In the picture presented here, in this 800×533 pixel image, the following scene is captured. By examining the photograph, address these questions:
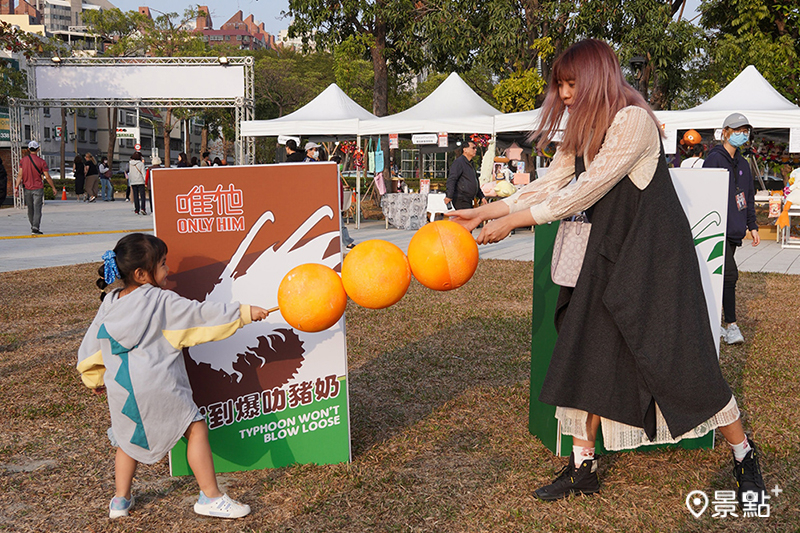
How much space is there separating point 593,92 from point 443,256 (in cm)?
91

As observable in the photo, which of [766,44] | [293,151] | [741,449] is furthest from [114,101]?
[741,449]

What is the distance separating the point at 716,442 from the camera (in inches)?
153

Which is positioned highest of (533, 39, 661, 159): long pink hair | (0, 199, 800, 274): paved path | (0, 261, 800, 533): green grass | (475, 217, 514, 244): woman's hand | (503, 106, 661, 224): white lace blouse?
(533, 39, 661, 159): long pink hair

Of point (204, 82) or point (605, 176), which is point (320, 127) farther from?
point (605, 176)

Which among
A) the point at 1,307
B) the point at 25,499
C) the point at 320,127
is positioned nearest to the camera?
the point at 25,499

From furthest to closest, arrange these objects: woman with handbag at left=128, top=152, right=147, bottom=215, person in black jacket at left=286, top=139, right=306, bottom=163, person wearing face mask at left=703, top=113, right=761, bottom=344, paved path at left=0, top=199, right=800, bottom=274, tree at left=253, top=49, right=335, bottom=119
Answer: tree at left=253, top=49, right=335, bottom=119 → woman with handbag at left=128, top=152, right=147, bottom=215 → person in black jacket at left=286, top=139, right=306, bottom=163 → paved path at left=0, top=199, right=800, bottom=274 → person wearing face mask at left=703, top=113, right=761, bottom=344

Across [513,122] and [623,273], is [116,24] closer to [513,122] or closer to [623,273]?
[513,122]

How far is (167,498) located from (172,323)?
94 centimetres

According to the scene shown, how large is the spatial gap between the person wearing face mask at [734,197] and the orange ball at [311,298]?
4.16 meters

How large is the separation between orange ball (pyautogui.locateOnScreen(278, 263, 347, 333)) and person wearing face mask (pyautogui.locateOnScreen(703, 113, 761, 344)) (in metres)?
4.16

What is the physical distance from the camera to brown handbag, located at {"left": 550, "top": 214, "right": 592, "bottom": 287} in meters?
3.02

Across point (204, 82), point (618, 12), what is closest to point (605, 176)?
point (618, 12)

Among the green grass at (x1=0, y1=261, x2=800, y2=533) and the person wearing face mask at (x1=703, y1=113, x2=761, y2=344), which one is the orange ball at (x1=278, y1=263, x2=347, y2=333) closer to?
the green grass at (x1=0, y1=261, x2=800, y2=533)

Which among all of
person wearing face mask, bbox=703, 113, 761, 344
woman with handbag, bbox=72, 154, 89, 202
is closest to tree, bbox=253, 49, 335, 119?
woman with handbag, bbox=72, 154, 89, 202
